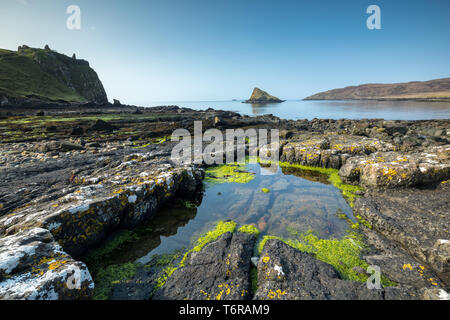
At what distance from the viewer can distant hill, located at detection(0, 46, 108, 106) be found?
5341 centimetres

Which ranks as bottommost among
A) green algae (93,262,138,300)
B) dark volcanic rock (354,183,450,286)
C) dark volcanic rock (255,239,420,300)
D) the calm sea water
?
green algae (93,262,138,300)

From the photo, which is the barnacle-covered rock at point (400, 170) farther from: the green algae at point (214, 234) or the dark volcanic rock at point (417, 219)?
the green algae at point (214, 234)

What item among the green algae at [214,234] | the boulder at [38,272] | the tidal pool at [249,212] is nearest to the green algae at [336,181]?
the tidal pool at [249,212]

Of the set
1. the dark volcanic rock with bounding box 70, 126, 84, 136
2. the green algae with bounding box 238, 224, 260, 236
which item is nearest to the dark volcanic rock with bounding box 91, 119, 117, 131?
the dark volcanic rock with bounding box 70, 126, 84, 136

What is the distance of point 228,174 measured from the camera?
35.9 ft

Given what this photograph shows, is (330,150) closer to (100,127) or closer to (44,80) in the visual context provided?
(100,127)

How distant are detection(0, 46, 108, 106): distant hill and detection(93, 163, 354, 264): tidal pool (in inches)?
2534

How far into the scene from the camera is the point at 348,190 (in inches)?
328

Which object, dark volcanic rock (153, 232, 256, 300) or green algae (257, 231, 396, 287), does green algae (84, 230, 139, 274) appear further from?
green algae (257, 231, 396, 287)

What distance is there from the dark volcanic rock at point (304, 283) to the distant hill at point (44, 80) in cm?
6827

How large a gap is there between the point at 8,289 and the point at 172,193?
4.93 meters

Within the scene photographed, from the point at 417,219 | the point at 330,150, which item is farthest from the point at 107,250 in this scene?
the point at 330,150

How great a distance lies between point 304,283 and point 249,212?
359 centimetres

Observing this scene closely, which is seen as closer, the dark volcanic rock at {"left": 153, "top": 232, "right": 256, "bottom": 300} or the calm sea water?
the dark volcanic rock at {"left": 153, "top": 232, "right": 256, "bottom": 300}
